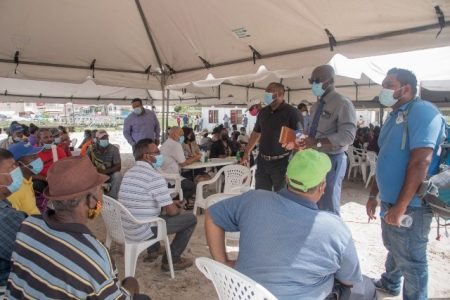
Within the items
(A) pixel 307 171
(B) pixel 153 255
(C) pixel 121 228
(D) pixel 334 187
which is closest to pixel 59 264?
(A) pixel 307 171

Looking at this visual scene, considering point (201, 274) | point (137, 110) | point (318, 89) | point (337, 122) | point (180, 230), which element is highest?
point (318, 89)

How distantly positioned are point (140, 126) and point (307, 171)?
5721 mm

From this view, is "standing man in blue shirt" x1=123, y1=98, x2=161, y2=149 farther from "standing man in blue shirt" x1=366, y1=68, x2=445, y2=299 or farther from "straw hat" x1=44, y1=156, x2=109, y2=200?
"straw hat" x1=44, y1=156, x2=109, y2=200

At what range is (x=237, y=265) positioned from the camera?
1632 mm

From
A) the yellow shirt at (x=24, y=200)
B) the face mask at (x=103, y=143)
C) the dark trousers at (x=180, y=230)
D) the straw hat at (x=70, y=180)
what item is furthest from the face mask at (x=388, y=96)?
the face mask at (x=103, y=143)

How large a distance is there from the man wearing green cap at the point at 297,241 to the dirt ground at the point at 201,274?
5.47 ft

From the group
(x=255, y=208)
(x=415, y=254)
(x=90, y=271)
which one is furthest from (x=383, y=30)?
(x=90, y=271)

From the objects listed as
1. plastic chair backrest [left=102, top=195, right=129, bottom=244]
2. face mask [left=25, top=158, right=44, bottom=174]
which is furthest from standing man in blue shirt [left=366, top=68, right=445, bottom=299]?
face mask [left=25, top=158, right=44, bottom=174]

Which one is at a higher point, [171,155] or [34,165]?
[34,165]

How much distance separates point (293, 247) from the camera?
4.79 feet

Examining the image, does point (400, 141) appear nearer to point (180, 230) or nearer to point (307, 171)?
point (307, 171)

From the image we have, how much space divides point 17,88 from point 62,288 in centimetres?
1074

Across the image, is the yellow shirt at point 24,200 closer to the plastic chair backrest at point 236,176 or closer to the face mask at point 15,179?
the face mask at point 15,179

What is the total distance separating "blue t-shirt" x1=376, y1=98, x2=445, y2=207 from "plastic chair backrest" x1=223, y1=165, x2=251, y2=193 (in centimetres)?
290
